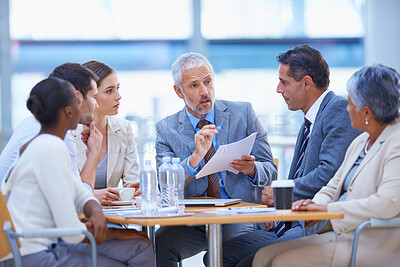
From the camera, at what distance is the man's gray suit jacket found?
3.15m

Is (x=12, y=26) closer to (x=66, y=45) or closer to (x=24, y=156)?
(x=66, y=45)

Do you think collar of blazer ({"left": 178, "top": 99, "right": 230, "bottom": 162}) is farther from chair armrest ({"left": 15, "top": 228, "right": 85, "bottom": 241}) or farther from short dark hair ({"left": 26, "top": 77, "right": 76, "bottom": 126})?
chair armrest ({"left": 15, "top": 228, "right": 85, "bottom": 241})

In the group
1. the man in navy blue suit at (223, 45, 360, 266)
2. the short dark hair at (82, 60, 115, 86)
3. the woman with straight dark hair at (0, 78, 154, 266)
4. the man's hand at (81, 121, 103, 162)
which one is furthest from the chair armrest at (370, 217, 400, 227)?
the short dark hair at (82, 60, 115, 86)

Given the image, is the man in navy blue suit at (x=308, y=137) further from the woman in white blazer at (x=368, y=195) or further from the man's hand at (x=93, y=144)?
the man's hand at (x=93, y=144)

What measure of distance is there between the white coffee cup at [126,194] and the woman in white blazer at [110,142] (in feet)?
1.12

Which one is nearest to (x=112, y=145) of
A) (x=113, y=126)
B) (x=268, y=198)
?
(x=113, y=126)

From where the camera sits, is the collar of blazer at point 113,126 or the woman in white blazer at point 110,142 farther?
the collar of blazer at point 113,126

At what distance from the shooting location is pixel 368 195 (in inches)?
87.9

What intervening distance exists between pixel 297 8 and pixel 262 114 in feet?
4.75

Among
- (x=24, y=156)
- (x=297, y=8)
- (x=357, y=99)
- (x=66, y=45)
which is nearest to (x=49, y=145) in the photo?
(x=24, y=156)

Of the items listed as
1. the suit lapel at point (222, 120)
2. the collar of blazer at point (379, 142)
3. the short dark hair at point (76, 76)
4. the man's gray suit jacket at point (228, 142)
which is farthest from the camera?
the suit lapel at point (222, 120)

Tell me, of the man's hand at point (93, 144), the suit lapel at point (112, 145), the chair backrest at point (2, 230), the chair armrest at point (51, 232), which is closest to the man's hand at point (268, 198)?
the man's hand at point (93, 144)

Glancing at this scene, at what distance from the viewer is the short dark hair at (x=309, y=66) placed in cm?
301

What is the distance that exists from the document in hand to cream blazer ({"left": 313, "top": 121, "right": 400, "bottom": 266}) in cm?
63
